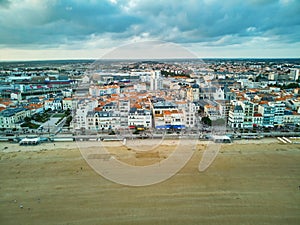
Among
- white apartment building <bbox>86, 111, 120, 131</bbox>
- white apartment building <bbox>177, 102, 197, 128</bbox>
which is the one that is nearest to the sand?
white apartment building <bbox>86, 111, 120, 131</bbox>

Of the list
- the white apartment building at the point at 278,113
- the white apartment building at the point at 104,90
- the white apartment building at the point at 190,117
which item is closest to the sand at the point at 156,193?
the white apartment building at the point at 190,117

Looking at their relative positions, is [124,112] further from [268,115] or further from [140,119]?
[268,115]

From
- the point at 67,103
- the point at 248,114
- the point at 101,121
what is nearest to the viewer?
the point at 101,121

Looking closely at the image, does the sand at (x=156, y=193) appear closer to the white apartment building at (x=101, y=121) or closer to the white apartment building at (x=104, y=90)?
the white apartment building at (x=101, y=121)

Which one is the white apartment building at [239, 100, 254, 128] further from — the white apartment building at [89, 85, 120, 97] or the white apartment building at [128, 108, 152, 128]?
the white apartment building at [89, 85, 120, 97]

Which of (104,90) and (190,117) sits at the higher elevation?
(104,90)

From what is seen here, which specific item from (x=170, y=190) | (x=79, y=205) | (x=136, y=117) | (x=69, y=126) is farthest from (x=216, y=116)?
(x=79, y=205)

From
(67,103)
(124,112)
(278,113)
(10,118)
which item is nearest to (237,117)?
(278,113)

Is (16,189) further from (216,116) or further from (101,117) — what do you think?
(216,116)
